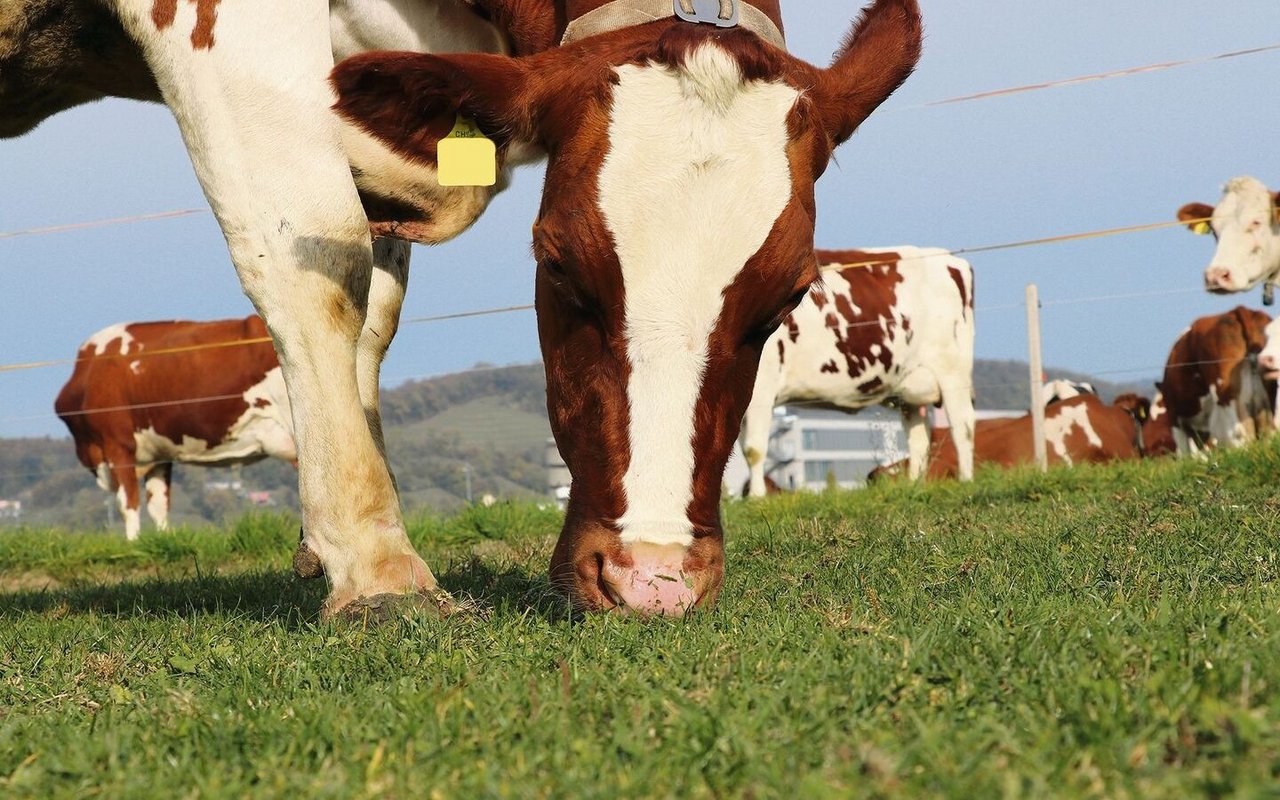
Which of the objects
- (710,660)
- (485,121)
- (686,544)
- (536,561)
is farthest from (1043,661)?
(536,561)

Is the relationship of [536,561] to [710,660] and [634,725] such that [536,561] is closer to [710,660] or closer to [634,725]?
[710,660]

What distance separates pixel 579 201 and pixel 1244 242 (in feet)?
44.3

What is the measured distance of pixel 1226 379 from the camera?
17312mm

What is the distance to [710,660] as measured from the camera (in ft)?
7.84

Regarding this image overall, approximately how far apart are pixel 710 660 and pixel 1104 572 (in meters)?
1.61

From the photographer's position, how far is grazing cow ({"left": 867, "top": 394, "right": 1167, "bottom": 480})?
1853cm

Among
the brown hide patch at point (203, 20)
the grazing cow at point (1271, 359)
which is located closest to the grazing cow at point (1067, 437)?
the grazing cow at point (1271, 359)

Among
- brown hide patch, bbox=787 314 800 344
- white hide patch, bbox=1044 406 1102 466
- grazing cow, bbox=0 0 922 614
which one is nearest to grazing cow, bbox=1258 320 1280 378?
white hide patch, bbox=1044 406 1102 466

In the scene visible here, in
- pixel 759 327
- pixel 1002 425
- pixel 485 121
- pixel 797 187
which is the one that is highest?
pixel 485 121

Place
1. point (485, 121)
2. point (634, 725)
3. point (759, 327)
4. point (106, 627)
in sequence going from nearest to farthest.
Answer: point (634, 725) → point (759, 327) → point (485, 121) → point (106, 627)

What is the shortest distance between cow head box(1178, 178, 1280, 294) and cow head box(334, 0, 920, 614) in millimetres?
12422

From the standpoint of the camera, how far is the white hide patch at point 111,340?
16.3 meters

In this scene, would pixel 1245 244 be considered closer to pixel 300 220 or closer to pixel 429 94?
pixel 429 94

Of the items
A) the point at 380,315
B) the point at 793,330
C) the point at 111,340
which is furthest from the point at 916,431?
the point at 380,315
